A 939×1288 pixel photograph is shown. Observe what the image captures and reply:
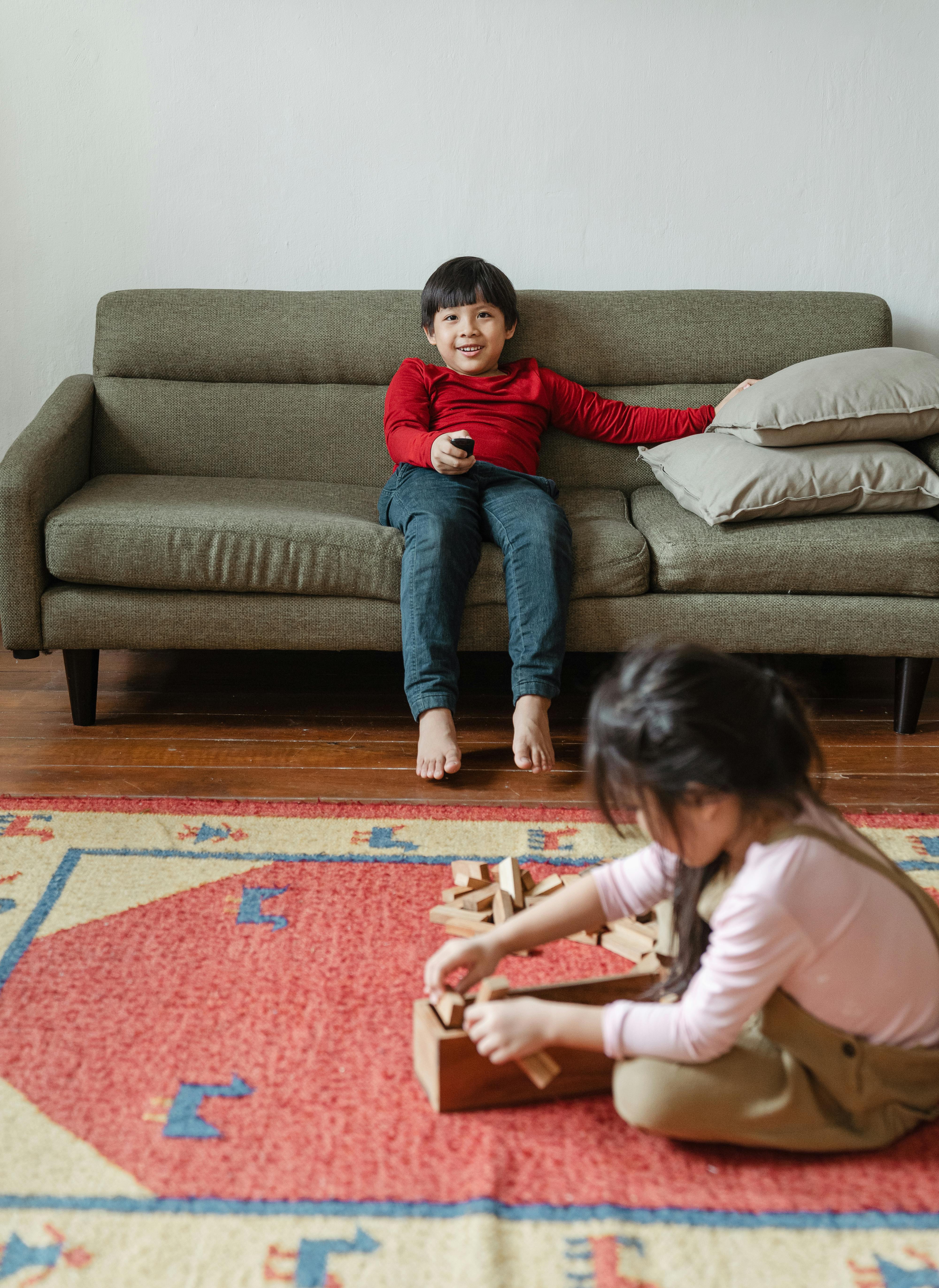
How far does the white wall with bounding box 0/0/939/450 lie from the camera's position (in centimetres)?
257

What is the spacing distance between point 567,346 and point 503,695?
83cm

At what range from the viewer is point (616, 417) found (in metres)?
2.41

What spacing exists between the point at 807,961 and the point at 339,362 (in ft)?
6.16

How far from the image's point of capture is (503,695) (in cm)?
229

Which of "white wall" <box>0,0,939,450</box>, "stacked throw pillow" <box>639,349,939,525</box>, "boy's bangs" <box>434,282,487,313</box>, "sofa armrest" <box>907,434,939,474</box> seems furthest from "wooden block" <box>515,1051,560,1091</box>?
"white wall" <box>0,0,939,450</box>

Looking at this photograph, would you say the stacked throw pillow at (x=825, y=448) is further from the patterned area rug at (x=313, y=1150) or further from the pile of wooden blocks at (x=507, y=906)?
the patterned area rug at (x=313, y=1150)

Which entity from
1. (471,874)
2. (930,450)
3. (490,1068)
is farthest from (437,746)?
(930,450)

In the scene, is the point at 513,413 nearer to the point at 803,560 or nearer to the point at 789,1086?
the point at 803,560

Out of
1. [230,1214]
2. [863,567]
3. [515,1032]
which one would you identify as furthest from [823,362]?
[230,1214]

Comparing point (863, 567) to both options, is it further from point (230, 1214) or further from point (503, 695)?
point (230, 1214)

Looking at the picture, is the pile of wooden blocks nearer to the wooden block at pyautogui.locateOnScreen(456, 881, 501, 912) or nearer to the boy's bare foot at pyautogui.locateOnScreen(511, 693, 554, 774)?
the wooden block at pyautogui.locateOnScreen(456, 881, 501, 912)

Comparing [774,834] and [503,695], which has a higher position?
[774,834]

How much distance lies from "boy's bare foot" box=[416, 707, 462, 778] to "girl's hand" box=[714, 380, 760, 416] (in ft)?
3.15

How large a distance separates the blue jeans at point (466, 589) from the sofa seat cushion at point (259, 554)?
0.13 ft
